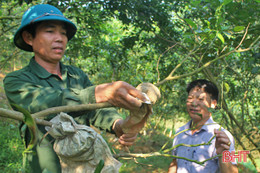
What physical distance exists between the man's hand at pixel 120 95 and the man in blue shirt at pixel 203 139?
848 mm

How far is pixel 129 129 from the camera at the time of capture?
1199 millimetres

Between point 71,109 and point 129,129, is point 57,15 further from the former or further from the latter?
point 129,129

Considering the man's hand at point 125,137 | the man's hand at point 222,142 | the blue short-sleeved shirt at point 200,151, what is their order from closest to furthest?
the man's hand at point 125,137 → the man's hand at point 222,142 → the blue short-sleeved shirt at point 200,151

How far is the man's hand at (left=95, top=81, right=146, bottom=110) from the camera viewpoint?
916 mm

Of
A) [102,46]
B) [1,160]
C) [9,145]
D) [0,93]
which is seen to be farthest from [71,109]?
[0,93]

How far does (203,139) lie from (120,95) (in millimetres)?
1450

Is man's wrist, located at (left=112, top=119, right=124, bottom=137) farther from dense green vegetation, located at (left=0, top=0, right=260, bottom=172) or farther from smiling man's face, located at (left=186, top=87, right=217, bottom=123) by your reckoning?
smiling man's face, located at (left=186, top=87, right=217, bottom=123)

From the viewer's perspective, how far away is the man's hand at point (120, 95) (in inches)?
36.0

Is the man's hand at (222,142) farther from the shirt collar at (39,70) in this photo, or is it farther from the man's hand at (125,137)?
the shirt collar at (39,70)

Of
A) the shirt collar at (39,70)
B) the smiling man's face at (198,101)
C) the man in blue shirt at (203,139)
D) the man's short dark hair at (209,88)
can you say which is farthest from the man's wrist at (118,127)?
the man's short dark hair at (209,88)

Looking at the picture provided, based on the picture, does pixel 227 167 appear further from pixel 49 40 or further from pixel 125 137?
pixel 49 40

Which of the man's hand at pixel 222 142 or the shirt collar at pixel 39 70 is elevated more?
the shirt collar at pixel 39 70

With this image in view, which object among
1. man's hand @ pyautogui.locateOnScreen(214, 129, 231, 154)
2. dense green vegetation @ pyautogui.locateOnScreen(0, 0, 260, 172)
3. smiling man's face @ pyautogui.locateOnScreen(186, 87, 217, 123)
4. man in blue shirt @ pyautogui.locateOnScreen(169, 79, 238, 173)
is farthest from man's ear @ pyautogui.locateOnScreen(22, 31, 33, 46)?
smiling man's face @ pyautogui.locateOnScreen(186, 87, 217, 123)

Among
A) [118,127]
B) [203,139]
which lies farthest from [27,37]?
[203,139]
